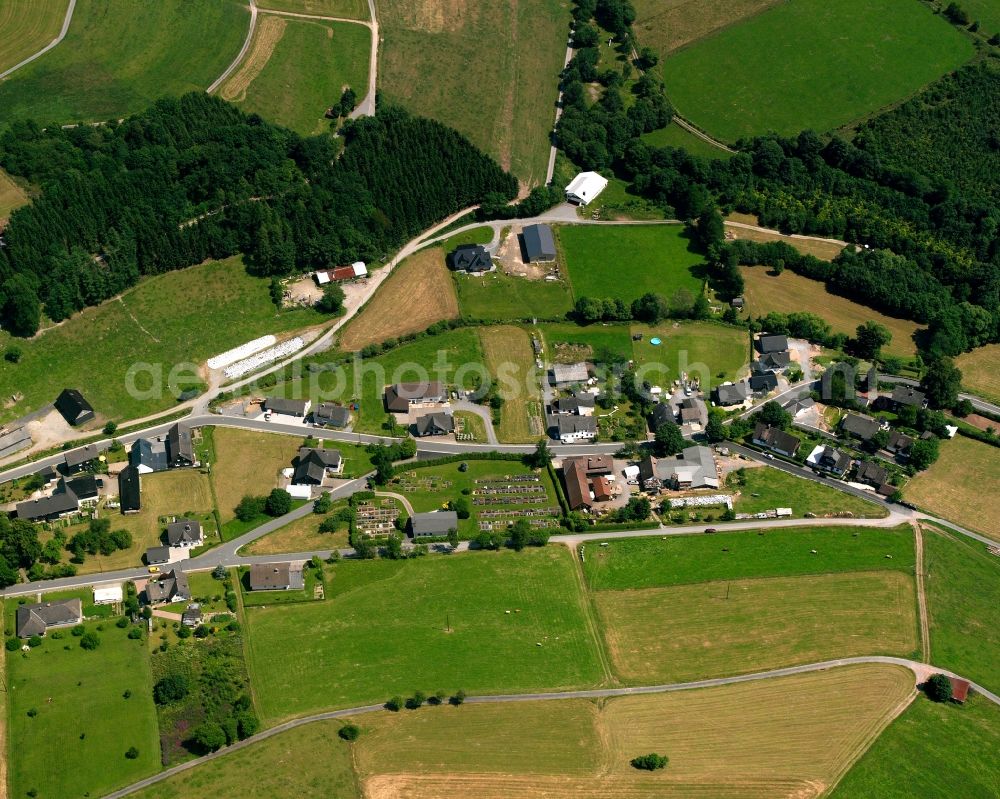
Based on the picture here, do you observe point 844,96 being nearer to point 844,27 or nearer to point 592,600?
point 844,27

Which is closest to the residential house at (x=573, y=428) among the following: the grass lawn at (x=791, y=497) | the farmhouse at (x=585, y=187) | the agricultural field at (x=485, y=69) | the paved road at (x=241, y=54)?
the grass lawn at (x=791, y=497)

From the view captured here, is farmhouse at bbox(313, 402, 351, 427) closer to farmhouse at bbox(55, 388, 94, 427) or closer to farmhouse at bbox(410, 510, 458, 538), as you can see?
farmhouse at bbox(410, 510, 458, 538)

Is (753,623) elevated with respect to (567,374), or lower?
lower

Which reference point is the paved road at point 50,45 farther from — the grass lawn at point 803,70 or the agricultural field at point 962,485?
the agricultural field at point 962,485

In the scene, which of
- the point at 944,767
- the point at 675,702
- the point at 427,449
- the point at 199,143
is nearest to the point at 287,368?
the point at 427,449

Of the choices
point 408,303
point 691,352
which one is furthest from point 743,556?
point 408,303

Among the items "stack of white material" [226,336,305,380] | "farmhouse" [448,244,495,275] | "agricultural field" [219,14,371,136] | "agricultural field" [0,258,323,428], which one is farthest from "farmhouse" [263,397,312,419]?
"agricultural field" [219,14,371,136]

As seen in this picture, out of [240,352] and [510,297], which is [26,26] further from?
[510,297]
